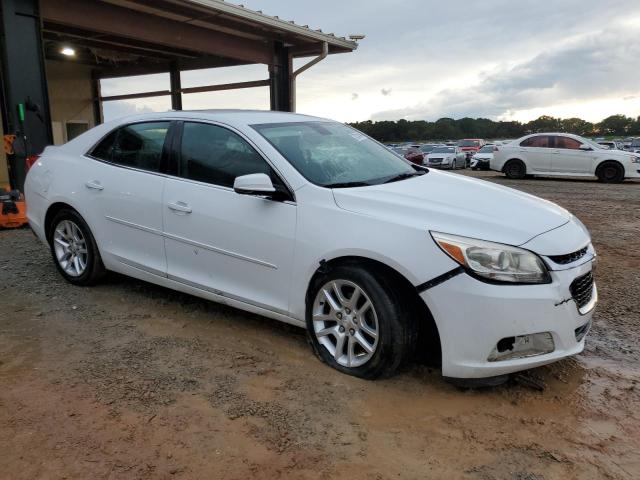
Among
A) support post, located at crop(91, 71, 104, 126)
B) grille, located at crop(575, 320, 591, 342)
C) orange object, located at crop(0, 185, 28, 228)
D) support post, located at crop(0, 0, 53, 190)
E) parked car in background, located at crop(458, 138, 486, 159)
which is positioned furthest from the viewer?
parked car in background, located at crop(458, 138, 486, 159)

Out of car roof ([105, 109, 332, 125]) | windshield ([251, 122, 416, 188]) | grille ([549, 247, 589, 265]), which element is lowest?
grille ([549, 247, 589, 265])

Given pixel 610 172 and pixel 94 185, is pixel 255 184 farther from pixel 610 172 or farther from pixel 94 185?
pixel 610 172

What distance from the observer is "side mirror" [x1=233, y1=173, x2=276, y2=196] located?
330 cm

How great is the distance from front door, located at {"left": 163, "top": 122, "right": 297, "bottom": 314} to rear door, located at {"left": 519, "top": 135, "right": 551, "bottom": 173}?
15533mm

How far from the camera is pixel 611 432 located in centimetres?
265

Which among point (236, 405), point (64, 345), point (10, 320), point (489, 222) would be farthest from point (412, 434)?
point (10, 320)

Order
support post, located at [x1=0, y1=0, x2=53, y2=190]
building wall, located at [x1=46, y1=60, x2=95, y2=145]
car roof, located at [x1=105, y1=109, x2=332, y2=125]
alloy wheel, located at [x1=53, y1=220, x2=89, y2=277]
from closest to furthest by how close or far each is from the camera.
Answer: car roof, located at [x1=105, y1=109, x2=332, y2=125], alloy wheel, located at [x1=53, y1=220, x2=89, y2=277], support post, located at [x1=0, y1=0, x2=53, y2=190], building wall, located at [x1=46, y1=60, x2=95, y2=145]

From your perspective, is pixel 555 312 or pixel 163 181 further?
pixel 163 181

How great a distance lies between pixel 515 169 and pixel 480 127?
5678 cm

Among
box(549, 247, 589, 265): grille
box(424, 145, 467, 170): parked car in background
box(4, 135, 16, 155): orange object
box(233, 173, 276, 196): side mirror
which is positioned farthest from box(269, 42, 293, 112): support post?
box(424, 145, 467, 170): parked car in background

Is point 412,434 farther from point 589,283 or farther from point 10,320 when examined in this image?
point 10,320

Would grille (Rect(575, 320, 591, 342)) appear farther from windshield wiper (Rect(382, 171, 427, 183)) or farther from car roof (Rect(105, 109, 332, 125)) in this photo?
car roof (Rect(105, 109, 332, 125))

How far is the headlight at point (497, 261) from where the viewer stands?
2.76m

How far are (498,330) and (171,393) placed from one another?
5.90ft
